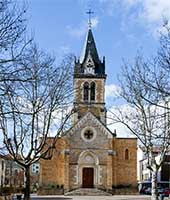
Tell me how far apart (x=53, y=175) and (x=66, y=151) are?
367 centimetres

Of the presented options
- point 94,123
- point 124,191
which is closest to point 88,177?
point 124,191

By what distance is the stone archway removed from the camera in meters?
61.6

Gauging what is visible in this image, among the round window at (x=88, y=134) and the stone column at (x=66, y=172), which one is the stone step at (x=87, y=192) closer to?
the stone column at (x=66, y=172)

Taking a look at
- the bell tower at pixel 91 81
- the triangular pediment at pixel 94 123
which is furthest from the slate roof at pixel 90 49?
the triangular pediment at pixel 94 123

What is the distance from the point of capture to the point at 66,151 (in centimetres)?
6206

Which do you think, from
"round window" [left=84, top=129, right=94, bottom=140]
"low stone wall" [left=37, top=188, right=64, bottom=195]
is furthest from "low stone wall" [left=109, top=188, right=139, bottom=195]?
"round window" [left=84, top=129, right=94, bottom=140]

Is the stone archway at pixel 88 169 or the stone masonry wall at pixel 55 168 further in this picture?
the stone masonry wall at pixel 55 168

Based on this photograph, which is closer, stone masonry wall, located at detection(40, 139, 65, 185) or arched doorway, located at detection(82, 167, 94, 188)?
arched doorway, located at detection(82, 167, 94, 188)

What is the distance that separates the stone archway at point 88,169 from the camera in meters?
61.6

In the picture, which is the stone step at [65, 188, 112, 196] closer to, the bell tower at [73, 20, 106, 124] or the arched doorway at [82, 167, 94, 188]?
the arched doorway at [82, 167, 94, 188]

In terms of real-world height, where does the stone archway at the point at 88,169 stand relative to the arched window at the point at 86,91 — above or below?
below

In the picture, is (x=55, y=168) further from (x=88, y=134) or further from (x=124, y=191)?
(x=124, y=191)

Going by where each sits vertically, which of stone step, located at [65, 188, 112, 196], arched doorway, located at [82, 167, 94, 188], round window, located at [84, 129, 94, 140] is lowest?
stone step, located at [65, 188, 112, 196]

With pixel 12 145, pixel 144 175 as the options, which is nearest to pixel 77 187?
pixel 12 145
